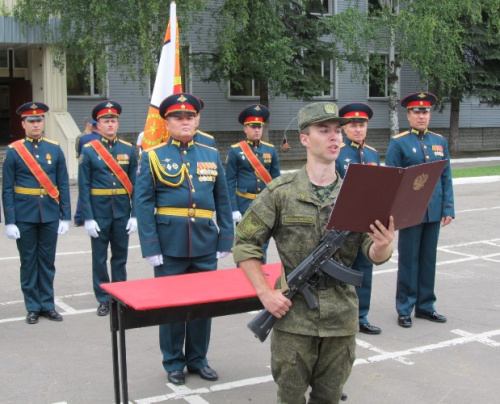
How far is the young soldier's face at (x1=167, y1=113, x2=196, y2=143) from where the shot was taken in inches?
217

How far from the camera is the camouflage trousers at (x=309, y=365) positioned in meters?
3.69

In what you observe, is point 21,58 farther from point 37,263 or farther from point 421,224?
point 421,224

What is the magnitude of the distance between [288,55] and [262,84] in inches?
A: 102

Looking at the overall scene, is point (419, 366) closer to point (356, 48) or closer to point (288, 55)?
point (288, 55)

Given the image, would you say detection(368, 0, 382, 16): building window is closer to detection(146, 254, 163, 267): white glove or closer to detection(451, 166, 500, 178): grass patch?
detection(451, 166, 500, 178): grass patch

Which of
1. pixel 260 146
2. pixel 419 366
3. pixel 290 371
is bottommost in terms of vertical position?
pixel 419 366

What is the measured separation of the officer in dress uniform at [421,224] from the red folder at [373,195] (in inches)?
140

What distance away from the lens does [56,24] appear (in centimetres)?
2252

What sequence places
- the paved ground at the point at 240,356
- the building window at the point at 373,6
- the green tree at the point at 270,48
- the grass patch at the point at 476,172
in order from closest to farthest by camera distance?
1. the paved ground at the point at 240,356
2. the grass patch at the point at 476,172
3. the green tree at the point at 270,48
4. the building window at the point at 373,6

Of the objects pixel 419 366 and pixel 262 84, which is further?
pixel 262 84

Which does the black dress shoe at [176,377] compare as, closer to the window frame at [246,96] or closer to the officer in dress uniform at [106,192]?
the officer in dress uniform at [106,192]

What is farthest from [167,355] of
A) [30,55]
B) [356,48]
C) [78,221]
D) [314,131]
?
[356,48]

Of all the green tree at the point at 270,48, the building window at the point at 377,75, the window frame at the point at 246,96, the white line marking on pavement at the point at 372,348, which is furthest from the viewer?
the window frame at the point at 246,96

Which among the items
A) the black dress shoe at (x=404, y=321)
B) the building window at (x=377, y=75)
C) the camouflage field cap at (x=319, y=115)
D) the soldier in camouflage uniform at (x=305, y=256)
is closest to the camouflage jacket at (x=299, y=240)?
the soldier in camouflage uniform at (x=305, y=256)
